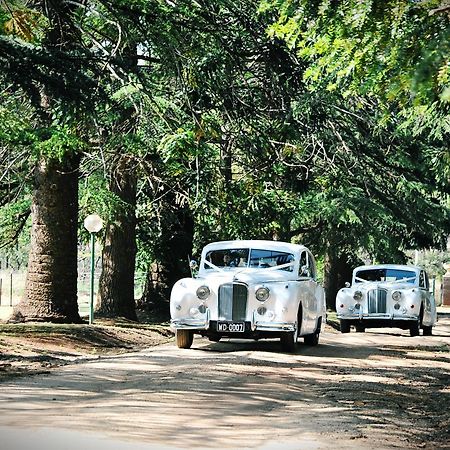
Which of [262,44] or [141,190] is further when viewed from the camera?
[141,190]

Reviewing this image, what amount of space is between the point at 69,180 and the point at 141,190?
749 centimetres

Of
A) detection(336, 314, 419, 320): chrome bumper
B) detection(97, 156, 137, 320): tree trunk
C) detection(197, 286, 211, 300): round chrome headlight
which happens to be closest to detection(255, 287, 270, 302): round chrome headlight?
detection(197, 286, 211, 300): round chrome headlight

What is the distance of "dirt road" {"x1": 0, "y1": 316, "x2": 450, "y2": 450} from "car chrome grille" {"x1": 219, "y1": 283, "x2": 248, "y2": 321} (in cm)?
64

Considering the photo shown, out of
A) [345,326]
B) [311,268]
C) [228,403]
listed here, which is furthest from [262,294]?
[345,326]

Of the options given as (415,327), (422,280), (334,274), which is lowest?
(415,327)

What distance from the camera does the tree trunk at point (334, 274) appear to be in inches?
→ 1939

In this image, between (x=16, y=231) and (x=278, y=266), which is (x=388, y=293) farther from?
(x=16, y=231)

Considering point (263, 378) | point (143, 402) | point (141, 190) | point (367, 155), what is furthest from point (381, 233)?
point (143, 402)

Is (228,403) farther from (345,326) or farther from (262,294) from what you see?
(345,326)

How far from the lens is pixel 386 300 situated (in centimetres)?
2897

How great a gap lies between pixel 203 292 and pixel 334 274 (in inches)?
1214

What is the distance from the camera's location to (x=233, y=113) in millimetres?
22266

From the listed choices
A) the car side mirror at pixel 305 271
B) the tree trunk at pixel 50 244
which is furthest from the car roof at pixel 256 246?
the tree trunk at pixel 50 244

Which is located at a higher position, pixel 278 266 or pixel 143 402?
pixel 278 266
